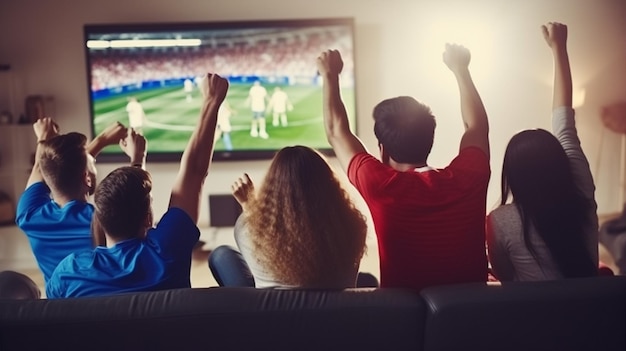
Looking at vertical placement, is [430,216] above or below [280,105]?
below

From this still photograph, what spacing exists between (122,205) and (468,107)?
1046 millimetres

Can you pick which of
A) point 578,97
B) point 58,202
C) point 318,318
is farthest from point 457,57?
point 578,97

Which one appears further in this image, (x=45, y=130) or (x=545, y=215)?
(x=45, y=130)

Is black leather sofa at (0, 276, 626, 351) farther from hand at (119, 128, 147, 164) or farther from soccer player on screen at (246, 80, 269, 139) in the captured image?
soccer player on screen at (246, 80, 269, 139)

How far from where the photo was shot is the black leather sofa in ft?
4.51

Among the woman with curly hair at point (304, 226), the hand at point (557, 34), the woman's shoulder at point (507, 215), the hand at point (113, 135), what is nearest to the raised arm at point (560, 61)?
the hand at point (557, 34)

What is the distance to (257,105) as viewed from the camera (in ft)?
15.4

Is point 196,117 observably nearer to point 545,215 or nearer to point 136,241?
point 136,241

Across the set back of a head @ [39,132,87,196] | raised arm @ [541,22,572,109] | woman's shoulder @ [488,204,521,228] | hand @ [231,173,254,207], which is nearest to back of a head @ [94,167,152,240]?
hand @ [231,173,254,207]

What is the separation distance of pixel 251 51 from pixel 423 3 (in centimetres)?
135

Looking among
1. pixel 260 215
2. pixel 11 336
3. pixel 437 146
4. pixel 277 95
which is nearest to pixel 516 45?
pixel 437 146

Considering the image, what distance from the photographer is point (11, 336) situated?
1363mm

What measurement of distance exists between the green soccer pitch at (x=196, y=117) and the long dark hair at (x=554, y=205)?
2.92 meters

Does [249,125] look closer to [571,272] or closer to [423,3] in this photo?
[423,3]
